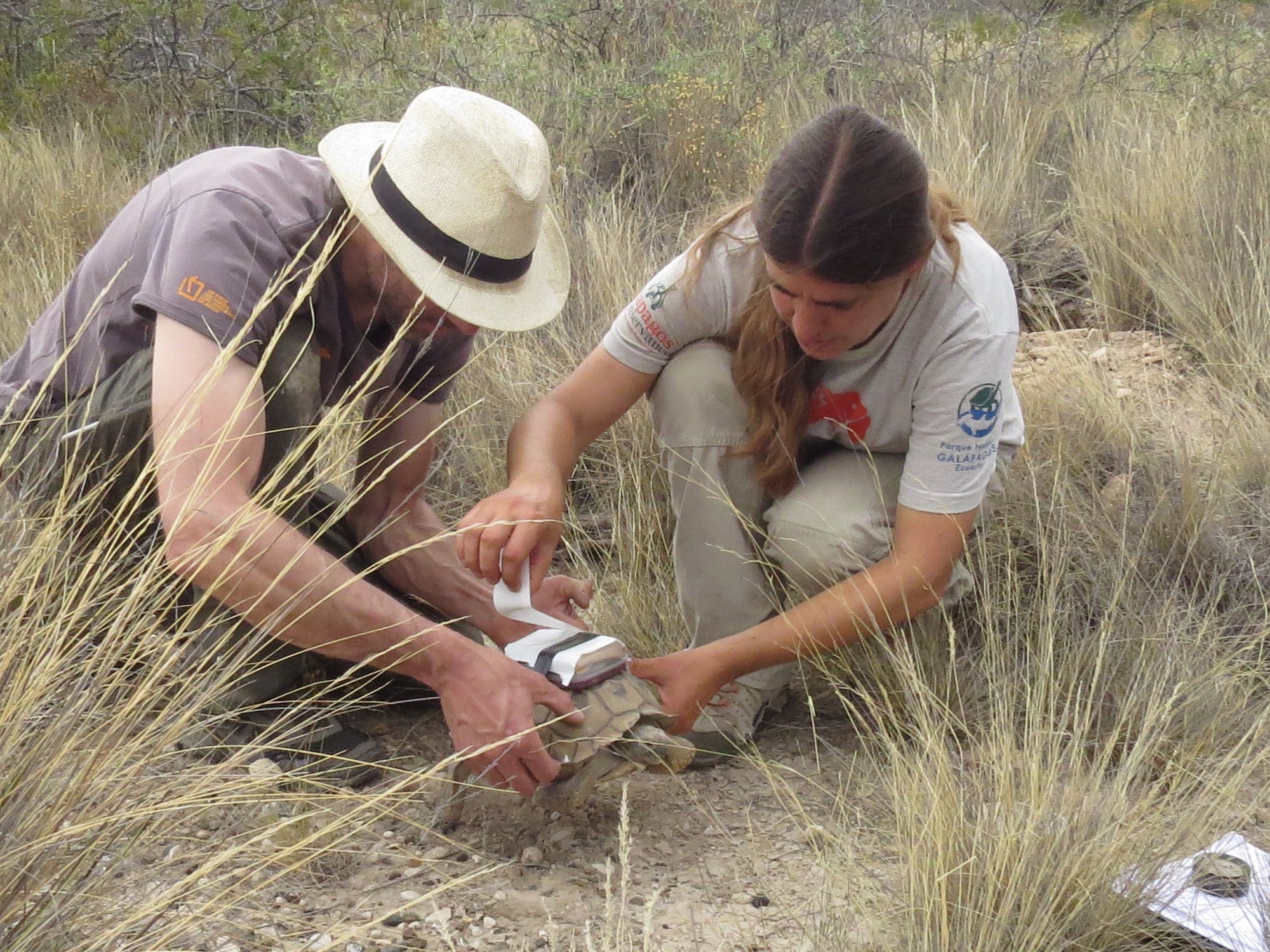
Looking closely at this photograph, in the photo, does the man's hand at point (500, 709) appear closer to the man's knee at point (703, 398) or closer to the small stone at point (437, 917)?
the small stone at point (437, 917)

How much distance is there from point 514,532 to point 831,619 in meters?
0.62

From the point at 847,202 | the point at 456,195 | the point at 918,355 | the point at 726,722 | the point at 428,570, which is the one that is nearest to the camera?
the point at 847,202

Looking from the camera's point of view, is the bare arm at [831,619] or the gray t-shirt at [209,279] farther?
the bare arm at [831,619]

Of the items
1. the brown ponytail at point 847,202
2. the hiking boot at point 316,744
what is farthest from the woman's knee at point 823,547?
the hiking boot at point 316,744

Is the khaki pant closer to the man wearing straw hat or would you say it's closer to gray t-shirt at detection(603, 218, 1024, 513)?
gray t-shirt at detection(603, 218, 1024, 513)

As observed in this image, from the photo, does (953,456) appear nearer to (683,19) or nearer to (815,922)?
(815,922)

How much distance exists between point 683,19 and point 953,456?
5.04m

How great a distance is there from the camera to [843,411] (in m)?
2.48

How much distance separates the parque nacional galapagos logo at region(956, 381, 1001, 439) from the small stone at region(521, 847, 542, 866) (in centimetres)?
114

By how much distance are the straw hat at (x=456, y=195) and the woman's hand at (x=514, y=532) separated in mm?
331

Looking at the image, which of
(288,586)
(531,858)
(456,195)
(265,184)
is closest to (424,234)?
(456,195)

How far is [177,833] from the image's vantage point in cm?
188

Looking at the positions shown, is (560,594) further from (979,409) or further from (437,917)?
(979,409)

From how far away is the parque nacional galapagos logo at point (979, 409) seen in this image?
2258 millimetres
